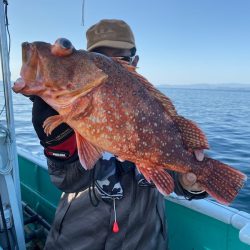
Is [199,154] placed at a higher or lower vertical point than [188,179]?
higher

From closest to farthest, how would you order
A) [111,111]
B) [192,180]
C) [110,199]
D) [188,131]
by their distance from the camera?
[111,111], [188,131], [192,180], [110,199]

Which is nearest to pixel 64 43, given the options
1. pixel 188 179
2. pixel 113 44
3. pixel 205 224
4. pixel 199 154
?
pixel 113 44

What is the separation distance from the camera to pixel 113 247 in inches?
99.4

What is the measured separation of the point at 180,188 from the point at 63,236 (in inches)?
42.1

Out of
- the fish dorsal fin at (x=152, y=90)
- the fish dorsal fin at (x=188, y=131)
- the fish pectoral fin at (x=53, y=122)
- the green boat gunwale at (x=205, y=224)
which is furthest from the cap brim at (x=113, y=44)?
the green boat gunwale at (x=205, y=224)

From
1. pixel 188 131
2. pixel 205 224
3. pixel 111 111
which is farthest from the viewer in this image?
pixel 205 224

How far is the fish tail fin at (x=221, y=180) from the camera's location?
7.04 ft

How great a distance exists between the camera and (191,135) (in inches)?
85.2

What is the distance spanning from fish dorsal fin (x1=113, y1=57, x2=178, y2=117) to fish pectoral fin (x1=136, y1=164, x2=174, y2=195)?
39 centimetres

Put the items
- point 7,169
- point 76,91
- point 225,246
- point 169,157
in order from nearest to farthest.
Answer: point 76,91 < point 169,157 < point 225,246 < point 7,169

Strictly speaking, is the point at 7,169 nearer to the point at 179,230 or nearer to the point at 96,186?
the point at 96,186

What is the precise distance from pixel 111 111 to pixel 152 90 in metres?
0.37

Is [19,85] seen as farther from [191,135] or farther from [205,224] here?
[205,224]

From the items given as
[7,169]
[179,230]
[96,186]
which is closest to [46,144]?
[96,186]
